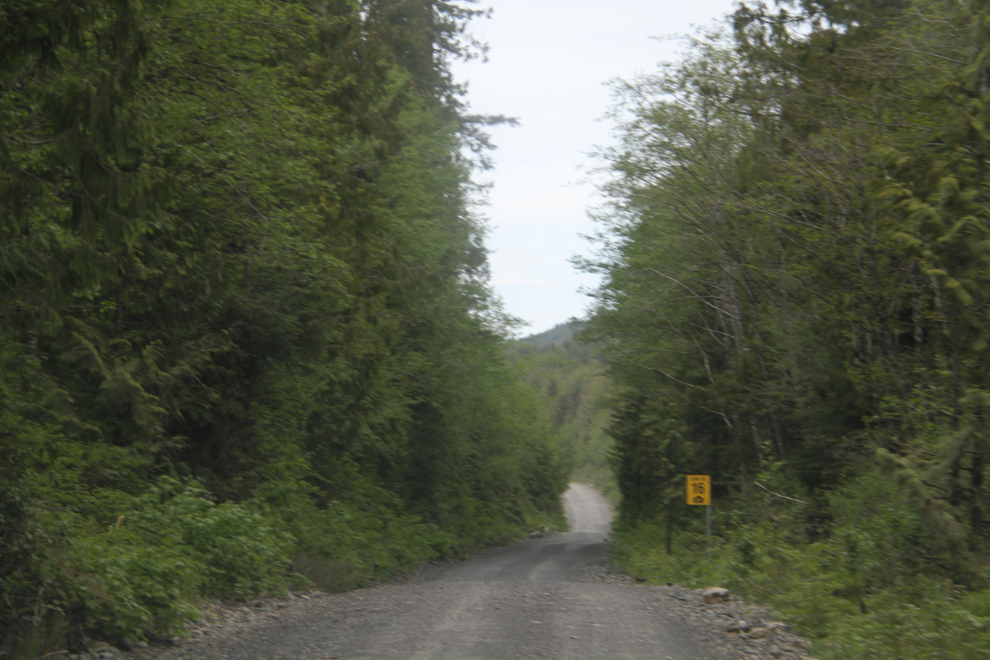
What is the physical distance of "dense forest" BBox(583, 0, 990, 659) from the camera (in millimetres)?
9312

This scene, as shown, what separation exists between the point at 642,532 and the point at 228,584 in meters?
17.9

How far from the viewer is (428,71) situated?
29062 mm

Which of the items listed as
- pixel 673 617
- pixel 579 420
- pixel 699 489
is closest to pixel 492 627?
pixel 673 617

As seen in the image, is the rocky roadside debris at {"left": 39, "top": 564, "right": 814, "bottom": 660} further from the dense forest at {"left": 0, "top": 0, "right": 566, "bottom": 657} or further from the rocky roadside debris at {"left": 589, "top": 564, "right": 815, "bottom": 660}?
the dense forest at {"left": 0, "top": 0, "right": 566, "bottom": 657}

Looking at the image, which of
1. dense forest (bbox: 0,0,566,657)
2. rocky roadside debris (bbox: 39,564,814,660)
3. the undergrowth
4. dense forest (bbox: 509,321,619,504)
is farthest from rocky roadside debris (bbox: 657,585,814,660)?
dense forest (bbox: 509,321,619,504)

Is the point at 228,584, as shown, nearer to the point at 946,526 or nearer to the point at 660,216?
the point at 946,526

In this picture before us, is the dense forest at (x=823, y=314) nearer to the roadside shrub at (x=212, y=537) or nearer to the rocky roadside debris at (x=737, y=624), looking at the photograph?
the rocky roadside debris at (x=737, y=624)

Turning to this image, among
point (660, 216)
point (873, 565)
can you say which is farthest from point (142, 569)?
point (660, 216)

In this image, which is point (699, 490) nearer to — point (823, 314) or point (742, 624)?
point (823, 314)

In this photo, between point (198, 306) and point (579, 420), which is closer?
point (198, 306)

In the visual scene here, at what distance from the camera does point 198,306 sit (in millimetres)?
13250

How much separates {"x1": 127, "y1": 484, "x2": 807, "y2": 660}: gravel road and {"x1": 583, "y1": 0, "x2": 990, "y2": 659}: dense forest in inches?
41.5

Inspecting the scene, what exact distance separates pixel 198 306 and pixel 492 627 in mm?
7413

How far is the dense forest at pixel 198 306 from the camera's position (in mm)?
6434
